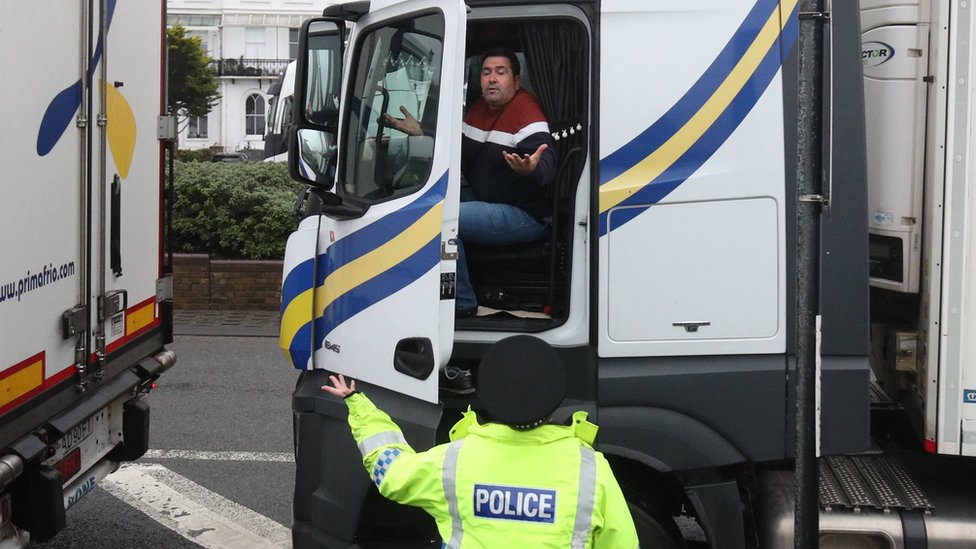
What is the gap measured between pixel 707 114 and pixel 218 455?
4.25 m

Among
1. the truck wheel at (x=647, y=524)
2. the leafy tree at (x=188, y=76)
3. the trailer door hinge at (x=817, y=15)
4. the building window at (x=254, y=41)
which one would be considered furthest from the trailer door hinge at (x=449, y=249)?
the building window at (x=254, y=41)

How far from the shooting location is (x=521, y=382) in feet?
9.16

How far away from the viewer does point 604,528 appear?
9.22ft

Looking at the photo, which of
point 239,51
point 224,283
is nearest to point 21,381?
point 224,283

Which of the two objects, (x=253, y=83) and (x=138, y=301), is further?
(x=253, y=83)

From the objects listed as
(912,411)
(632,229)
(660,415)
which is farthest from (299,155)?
(912,411)

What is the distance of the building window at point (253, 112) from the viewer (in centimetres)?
5238

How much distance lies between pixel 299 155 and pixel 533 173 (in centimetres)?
86

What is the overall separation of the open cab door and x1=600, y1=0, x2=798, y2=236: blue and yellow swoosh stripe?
603 millimetres

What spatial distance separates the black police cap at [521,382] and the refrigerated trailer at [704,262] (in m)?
0.79

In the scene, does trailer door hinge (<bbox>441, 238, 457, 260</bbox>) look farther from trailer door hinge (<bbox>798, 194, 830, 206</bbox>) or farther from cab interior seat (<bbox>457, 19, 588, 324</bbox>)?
trailer door hinge (<bbox>798, 194, 830, 206</bbox>)

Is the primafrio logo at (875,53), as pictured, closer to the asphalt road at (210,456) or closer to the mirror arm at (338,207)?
the mirror arm at (338,207)

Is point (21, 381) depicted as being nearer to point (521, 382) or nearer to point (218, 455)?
point (521, 382)

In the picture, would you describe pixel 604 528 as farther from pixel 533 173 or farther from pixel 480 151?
pixel 480 151
